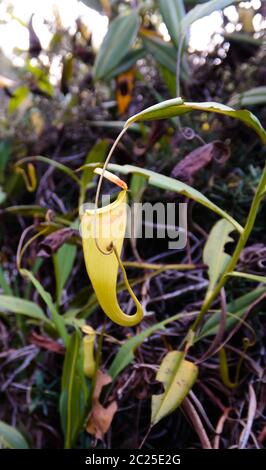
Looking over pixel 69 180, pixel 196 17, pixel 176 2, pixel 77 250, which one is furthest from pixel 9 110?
pixel 196 17

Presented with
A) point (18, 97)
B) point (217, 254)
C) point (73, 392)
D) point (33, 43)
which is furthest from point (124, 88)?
point (73, 392)

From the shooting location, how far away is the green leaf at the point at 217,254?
0.62m

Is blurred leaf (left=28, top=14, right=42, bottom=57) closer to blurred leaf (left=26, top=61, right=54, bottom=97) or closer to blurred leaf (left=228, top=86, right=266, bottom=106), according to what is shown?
blurred leaf (left=26, top=61, right=54, bottom=97)

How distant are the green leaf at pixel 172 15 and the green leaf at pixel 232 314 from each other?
343 millimetres

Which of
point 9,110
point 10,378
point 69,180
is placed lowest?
point 10,378

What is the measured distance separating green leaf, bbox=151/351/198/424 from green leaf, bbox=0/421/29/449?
23cm

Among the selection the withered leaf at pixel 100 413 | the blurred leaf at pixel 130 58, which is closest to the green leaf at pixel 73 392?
the withered leaf at pixel 100 413

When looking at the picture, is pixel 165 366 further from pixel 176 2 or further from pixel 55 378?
pixel 176 2

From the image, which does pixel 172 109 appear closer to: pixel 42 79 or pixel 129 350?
pixel 129 350

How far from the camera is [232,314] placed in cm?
60

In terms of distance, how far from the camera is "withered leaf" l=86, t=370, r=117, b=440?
0.59m

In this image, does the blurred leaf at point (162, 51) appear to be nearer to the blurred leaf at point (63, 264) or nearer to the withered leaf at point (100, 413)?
the blurred leaf at point (63, 264)

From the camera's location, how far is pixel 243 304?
622 millimetres

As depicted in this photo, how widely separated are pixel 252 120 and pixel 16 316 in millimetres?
495
